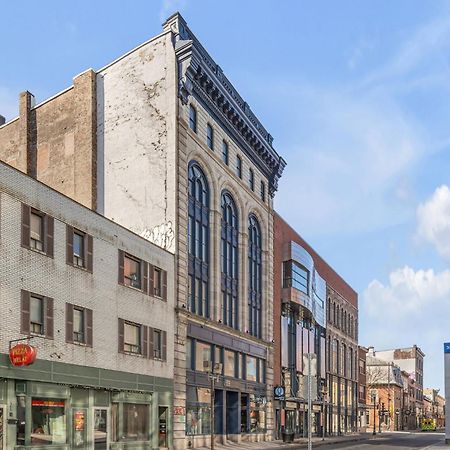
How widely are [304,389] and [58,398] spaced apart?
47.1 ft

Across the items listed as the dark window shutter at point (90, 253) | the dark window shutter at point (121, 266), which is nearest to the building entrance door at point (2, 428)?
the dark window shutter at point (90, 253)

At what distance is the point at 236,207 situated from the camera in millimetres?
52844

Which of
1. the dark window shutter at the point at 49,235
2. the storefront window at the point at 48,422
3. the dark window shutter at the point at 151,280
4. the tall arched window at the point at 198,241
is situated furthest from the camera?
the tall arched window at the point at 198,241

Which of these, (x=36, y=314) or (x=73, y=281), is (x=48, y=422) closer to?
(x=36, y=314)

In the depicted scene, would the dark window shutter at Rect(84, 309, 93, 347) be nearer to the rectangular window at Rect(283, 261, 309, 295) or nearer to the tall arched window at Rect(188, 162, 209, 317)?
the tall arched window at Rect(188, 162, 209, 317)

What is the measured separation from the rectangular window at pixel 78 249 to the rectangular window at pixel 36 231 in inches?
96.9

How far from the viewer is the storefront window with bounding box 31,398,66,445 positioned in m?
27.6

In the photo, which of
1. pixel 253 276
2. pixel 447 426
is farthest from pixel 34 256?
pixel 447 426

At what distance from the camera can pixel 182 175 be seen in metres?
43.3

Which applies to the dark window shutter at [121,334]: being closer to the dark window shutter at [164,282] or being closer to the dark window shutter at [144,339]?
the dark window shutter at [144,339]

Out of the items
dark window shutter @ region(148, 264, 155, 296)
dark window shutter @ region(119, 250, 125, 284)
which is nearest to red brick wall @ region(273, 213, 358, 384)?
dark window shutter @ region(148, 264, 155, 296)

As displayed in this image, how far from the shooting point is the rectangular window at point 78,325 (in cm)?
3089

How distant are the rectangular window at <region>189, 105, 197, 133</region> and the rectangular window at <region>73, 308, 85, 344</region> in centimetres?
1785

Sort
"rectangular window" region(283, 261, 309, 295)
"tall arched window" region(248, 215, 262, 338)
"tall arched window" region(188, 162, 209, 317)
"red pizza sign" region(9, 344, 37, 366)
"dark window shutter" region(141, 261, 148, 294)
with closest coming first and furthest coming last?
"red pizza sign" region(9, 344, 37, 366) → "dark window shutter" region(141, 261, 148, 294) → "tall arched window" region(188, 162, 209, 317) → "tall arched window" region(248, 215, 262, 338) → "rectangular window" region(283, 261, 309, 295)
